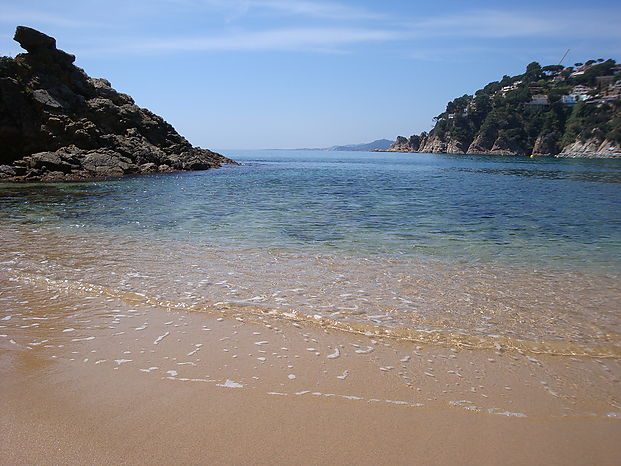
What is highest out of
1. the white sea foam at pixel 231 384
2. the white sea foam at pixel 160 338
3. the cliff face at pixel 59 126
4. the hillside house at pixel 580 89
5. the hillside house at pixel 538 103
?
the hillside house at pixel 580 89

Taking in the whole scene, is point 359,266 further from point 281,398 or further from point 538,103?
point 538,103

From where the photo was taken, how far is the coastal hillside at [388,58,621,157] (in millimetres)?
117562

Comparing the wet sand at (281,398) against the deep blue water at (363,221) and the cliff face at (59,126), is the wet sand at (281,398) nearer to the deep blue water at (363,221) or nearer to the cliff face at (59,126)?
the deep blue water at (363,221)

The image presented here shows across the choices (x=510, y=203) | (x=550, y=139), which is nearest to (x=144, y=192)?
(x=510, y=203)

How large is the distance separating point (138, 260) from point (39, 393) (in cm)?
488

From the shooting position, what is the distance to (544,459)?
2.76 m

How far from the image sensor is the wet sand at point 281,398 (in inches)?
110

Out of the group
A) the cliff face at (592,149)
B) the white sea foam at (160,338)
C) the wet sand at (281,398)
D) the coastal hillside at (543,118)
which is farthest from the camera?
the coastal hillside at (543,118)

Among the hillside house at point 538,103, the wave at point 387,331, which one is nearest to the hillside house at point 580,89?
the hillside house at point 538,103

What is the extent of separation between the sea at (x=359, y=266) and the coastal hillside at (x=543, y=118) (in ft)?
373

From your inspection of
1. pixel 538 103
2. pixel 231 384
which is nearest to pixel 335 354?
pixel 231 384

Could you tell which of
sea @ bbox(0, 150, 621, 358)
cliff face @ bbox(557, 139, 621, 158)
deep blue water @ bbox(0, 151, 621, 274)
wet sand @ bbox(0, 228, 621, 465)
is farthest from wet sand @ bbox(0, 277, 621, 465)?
cliff face @ bbox(557, 139, 621, 158)

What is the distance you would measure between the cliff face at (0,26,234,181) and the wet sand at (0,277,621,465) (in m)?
27.8

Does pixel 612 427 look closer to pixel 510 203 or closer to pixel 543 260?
pixel 543 260
